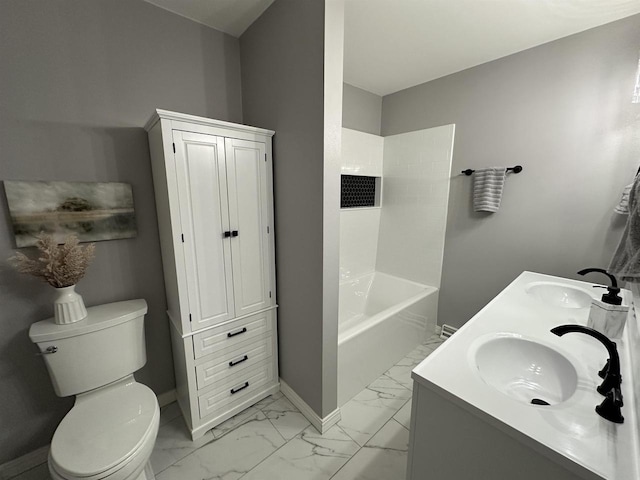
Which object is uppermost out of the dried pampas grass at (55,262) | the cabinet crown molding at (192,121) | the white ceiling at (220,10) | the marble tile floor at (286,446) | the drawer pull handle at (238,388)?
the white ceiling at (220,10)

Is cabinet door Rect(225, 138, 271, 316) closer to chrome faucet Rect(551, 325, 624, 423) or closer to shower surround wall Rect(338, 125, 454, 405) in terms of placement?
shower surround wall Rect(338, 125, 454, 405)

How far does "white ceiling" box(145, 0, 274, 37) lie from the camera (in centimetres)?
151

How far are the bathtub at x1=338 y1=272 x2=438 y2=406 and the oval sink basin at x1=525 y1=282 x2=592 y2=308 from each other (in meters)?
0.90

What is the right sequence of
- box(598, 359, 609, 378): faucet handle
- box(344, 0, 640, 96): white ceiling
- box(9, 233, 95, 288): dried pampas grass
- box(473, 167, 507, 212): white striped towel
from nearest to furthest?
box(598, 359, 609, 378): faucet handle → box(9, 233, 95, 288): dried pampas grass → box(344, 0, 640, 96): white ceiling → box(473, 167, 507, 212): white striped towel

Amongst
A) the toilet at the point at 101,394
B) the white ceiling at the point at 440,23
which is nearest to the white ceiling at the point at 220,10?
the white ceiling at the point at 440,23

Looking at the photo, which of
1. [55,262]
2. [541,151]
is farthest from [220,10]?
[541,151]

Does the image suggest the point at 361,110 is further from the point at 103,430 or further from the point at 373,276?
the point at 103,430

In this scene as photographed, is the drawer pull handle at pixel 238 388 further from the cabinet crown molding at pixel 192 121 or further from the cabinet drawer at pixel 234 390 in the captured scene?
the cabinet crown molding at pixel 192 121

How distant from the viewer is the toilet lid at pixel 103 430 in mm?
1015

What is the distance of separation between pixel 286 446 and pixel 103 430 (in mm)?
953

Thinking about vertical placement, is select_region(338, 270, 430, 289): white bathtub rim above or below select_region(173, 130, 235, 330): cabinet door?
below

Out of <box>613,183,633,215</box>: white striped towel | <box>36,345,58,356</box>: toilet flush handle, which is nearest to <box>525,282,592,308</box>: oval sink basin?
<box>613,183,633,215</box>: white striped towel

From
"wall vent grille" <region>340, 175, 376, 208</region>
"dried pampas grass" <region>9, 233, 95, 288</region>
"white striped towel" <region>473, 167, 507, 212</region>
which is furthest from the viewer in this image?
"wall vent grille" <region>340, 175, 376, 208</region>

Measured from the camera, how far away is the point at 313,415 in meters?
1.67
